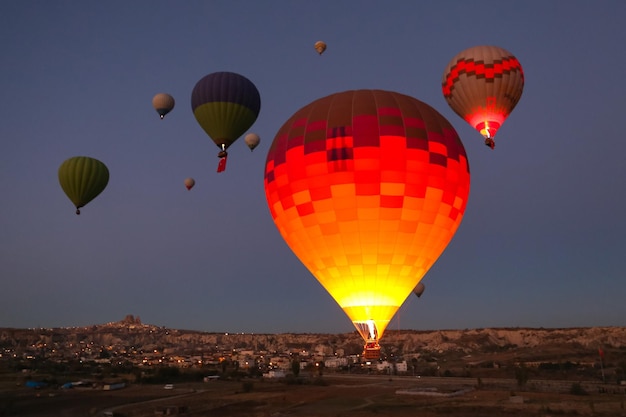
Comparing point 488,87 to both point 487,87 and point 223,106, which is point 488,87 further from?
point 223,106

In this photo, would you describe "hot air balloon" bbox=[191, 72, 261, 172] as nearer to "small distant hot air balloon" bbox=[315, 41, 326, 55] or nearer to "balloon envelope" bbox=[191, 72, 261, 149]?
"balloon envelope" bbox=[191, 72, 261, 149]

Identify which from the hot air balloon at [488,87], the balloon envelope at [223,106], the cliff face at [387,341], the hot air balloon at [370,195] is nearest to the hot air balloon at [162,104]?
the balloon envelope at [223,106]

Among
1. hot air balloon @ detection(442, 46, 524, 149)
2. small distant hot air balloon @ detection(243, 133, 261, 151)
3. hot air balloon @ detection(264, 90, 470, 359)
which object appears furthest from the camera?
small distant hot air balloon @ detection(243, 133, 261, 151)

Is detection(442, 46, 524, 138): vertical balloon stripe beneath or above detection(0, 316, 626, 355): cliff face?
above

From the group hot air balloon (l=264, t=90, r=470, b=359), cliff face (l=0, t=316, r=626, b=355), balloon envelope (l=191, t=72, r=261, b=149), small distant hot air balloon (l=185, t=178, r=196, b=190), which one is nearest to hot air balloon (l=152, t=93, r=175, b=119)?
balloon envelope (l=191, t=72, r=261, b=149)

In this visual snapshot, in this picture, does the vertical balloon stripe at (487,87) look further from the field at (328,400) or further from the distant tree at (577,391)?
the distant tree at (577,391)

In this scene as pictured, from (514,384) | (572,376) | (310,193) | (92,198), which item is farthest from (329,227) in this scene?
(572,376)
